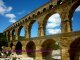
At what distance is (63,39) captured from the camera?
25.5 meters

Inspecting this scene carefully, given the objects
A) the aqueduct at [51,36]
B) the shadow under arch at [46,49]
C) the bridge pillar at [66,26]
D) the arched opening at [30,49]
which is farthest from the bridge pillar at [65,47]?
the arched opening at [30,49]

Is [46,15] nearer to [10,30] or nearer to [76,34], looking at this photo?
[76,34]

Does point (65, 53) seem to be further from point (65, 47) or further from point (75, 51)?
point (75, 51)

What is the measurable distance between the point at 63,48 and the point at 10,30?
1032 inches

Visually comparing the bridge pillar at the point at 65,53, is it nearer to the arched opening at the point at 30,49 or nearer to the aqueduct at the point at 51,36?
the aqueduct at the point at 51,36

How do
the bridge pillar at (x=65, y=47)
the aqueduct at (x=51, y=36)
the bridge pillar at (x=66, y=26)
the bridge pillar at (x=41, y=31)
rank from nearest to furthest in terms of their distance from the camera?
the bridge pillar at (x=65, y=47) < the aqueduct at (x=51, y=36) < the bridge pillar at (x=66, y=26) < the bridge pillar at (x=41, y=31)

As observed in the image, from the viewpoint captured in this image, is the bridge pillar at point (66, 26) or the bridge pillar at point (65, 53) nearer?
the bridge pillar at point (65, 53)

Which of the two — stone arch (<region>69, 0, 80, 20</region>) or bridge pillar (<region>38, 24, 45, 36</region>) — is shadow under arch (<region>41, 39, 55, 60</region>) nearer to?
bridge pillar (<region>38, 24, 45, 36</region>)

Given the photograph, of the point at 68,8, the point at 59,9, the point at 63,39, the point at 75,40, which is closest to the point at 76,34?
the point at 75,40

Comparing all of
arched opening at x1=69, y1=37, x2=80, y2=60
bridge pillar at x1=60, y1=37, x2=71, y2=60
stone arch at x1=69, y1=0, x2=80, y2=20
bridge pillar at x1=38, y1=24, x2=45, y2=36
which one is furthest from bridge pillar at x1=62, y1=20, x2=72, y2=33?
bridge pillar at x1=38, y1=24, x2=45, y2=36

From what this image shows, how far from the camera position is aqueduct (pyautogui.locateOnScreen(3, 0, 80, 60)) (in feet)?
81.6

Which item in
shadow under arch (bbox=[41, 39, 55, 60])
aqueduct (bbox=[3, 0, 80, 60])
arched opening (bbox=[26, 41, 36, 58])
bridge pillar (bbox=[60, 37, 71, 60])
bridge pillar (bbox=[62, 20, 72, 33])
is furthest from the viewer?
arched opening (bbox=[26, 41, 36, 58])

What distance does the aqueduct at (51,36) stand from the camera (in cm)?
2486

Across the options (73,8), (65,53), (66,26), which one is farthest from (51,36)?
(73,8)
